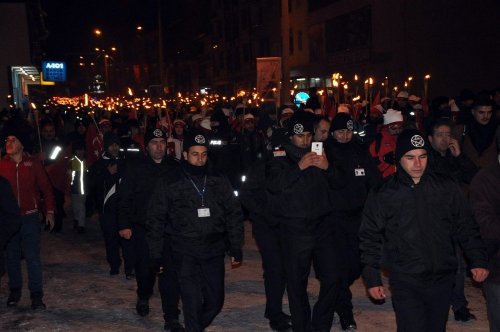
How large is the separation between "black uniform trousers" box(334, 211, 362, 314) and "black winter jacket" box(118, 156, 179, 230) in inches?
75.5

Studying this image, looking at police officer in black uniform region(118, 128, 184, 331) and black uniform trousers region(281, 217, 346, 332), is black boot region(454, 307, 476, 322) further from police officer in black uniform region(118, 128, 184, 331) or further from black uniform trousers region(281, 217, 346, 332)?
police officer in black uniform region(118, 128, 184, 331)

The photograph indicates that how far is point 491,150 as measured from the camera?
823cm

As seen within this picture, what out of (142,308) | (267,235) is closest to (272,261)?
(267,235)

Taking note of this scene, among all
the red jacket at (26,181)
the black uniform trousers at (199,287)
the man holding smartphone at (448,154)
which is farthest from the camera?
the red jacket at (26,181)

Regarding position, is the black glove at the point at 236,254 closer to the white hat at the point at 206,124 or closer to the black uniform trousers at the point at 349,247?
the black uniform trousers at the point at 349,247

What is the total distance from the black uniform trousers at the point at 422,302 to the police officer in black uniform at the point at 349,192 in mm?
1745

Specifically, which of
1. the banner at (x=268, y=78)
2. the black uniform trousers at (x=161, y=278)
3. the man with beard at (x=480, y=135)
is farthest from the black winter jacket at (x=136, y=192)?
the banner at (x=268, y=78)

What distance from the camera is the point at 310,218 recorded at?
664 cm

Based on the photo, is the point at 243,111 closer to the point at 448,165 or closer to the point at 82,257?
the point at 82,257

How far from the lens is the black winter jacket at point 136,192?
786cm

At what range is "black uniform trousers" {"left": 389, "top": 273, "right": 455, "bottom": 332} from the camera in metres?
5.15

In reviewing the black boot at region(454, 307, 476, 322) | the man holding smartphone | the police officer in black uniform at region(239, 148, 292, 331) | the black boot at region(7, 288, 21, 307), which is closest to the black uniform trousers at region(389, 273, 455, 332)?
the police officer in black uniform at region(239, 148, 292, 331)

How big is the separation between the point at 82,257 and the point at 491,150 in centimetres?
621

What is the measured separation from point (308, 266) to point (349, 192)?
0.87 metres
